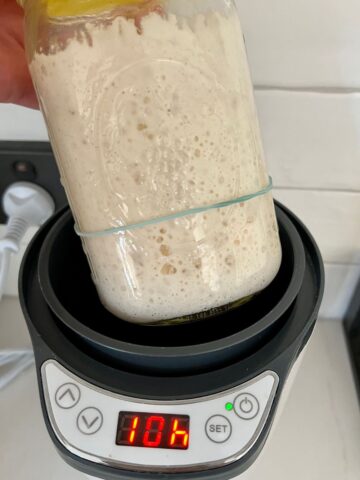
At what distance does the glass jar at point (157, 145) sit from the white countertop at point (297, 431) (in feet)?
0.99

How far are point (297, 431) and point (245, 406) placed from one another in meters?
0.30

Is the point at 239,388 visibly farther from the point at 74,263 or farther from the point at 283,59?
the point at 283,59

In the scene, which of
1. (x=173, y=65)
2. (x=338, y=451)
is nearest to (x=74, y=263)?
(x=173, y=65)

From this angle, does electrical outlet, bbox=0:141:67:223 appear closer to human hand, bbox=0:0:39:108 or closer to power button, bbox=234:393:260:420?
human hand, bbox=0:0:39:108

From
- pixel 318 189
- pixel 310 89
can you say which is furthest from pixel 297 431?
pixel 310 89

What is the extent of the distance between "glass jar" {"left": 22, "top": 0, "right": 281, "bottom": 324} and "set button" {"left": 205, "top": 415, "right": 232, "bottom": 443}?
82 millimetres

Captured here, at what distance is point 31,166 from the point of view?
2.16 feet

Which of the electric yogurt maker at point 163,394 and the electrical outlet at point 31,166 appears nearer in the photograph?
the electric yogurt maker at point 163,394

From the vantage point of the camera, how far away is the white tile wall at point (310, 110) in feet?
1.72

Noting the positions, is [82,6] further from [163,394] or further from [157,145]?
[163,394]

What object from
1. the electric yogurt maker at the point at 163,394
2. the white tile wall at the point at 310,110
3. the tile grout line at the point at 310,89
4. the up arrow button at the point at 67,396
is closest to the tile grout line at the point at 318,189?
the white tile wall at the point at 310,110

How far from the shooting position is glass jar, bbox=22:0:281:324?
0.35 metres

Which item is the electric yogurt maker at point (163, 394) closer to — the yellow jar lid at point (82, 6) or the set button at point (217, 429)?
the set button at point (217, 429)

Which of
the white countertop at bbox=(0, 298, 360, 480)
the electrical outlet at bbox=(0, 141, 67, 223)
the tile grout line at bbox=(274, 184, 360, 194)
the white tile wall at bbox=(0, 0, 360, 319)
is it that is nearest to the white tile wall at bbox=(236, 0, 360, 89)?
the white tile wall at bbox=(0, 0, 360, 319)
